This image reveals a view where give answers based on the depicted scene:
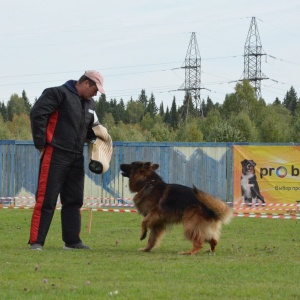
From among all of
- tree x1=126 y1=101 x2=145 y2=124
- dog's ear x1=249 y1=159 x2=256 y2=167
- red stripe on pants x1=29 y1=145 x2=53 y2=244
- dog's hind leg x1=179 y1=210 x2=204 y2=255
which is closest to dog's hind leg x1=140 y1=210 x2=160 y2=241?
dog's hind leg x1=179 y1=210 x2=204 y2=255

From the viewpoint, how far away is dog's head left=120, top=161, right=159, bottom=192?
10.9 m

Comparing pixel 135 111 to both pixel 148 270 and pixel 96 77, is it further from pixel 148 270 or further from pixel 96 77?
pixel 148 270

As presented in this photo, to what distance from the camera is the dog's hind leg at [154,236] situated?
10602mm

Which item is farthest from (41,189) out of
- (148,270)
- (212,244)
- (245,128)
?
(245,128)

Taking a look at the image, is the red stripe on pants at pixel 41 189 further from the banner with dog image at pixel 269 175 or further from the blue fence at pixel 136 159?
the blue fence at pixel 136 159

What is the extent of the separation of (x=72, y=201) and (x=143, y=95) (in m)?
115

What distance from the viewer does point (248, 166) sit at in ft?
76.0

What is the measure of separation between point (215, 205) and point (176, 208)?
0.62 meters

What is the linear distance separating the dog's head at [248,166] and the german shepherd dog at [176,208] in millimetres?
12420

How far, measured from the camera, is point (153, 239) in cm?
1062

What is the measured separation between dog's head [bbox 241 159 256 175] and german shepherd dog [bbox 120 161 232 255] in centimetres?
1242

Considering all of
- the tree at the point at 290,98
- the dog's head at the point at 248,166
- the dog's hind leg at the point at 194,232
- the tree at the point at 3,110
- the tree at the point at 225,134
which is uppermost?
the tree at the point at 290,98

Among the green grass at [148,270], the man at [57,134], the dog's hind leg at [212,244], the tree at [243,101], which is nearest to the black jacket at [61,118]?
the man at [57,134]

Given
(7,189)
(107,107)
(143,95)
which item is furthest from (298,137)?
(143,95)
